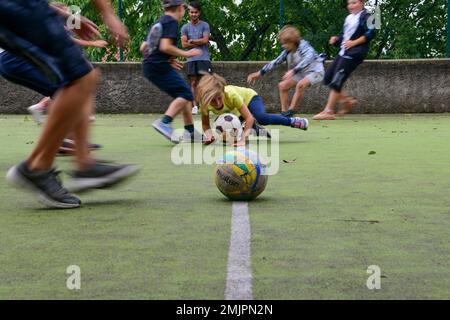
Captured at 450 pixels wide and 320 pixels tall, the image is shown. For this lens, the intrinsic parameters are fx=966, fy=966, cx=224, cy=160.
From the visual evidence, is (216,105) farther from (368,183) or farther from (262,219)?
(262,219)

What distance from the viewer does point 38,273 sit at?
3855 millimetres

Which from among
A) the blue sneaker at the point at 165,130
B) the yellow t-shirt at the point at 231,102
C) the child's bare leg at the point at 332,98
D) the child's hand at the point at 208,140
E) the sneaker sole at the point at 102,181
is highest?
the sneaker sole at the point at 102,181

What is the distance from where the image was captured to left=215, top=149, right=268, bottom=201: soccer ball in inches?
232

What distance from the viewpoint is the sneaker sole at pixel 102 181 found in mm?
5680

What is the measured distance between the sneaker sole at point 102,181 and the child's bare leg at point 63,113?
0.33m

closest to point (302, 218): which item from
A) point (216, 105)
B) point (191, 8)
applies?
point (216, 105)

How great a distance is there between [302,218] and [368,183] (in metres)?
1.70

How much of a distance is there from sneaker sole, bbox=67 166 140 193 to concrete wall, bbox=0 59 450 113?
44.2ft

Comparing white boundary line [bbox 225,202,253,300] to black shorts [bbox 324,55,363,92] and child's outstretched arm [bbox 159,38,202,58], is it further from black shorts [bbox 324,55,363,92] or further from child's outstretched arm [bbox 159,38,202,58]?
black shorts [bbox 324,55,363,92]

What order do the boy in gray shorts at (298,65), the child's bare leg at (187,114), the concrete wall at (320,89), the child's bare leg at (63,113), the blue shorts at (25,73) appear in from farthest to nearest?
1. the concrete wall at (320,89)
2. the boy in gray shorts at (298,65)
3. the child's bare leg at (187,114)
4. the blue shorts at (25,73)
5. the child's bare leg at (63,113)

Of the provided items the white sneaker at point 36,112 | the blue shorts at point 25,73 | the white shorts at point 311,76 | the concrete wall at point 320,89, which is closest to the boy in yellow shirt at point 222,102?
the blue shorts at point 25,73

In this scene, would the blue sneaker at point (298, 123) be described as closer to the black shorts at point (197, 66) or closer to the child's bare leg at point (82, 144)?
the child's bare leg at point (82, 144)

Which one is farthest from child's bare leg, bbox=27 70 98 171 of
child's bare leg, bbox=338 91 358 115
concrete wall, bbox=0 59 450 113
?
concrete wall, bbox=0 59 450 113
